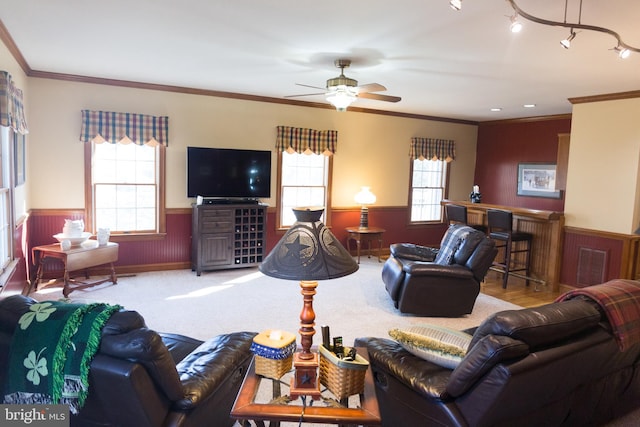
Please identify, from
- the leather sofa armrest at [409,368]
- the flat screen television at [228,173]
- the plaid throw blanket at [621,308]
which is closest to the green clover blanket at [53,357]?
→ the leather sofa armrest at [409,368]

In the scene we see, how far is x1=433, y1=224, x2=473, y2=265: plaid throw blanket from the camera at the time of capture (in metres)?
4.52

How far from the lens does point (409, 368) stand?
6.83 ft

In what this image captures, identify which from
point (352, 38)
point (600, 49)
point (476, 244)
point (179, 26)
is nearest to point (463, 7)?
point (352, 38)

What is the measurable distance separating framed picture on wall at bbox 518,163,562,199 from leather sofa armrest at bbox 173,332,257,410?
6333 mm

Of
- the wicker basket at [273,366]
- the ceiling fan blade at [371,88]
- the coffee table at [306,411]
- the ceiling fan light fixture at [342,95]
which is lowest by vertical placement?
the coffee table at [306,411]

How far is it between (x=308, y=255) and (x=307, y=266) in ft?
0.17

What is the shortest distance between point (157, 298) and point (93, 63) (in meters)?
2.51

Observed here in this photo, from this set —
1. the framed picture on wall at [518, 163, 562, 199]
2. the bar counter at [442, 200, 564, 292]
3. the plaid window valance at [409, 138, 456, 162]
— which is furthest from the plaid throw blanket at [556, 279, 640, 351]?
the plaid window valance at [409, 138, 456, 162]

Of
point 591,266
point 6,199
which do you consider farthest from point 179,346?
point 591,266

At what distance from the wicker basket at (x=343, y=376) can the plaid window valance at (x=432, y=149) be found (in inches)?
246

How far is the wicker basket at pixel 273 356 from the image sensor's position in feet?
6.03

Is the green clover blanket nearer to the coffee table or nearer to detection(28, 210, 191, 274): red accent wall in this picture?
the coffee table

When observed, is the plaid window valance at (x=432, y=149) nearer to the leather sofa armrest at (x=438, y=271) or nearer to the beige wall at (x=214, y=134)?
the beige wall at (x=214, y=134)

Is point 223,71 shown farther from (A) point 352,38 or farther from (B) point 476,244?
(B) point 476,244
